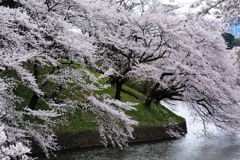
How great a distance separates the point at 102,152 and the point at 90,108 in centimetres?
245

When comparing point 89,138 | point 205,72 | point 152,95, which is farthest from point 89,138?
point 205,72

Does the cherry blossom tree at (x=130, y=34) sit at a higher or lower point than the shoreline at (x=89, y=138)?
higher

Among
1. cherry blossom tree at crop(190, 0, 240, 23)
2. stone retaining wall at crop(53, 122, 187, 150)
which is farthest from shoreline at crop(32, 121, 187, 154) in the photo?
cherry blossom tree at crop(190, 0, 240, 23)

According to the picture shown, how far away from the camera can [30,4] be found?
9.42m

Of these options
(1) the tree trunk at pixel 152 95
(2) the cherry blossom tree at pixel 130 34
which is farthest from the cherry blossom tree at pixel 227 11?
(1) the tree trunk at pixel 152 95

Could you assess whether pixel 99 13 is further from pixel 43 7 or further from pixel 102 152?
pixel 102 152

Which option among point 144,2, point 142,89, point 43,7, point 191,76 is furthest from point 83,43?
point 144,2

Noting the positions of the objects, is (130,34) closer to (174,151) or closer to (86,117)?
(86,117)

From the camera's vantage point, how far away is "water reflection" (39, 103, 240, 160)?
10.7 metres

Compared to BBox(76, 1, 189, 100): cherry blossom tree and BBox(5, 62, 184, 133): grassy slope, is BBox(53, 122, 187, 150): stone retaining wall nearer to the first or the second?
BBox(5, 62, 184, 133): grassy slope

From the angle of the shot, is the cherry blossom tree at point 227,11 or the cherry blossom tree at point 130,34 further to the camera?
the cherry blossom tree at point 130,34

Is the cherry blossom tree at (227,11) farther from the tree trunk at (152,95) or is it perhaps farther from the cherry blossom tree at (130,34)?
the tree trunk at (152,95)

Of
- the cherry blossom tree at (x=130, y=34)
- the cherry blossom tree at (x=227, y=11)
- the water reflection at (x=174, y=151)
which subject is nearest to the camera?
the cherry blossom tree at (x=227, y=11)

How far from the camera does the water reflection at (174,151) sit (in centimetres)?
1067
